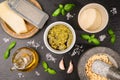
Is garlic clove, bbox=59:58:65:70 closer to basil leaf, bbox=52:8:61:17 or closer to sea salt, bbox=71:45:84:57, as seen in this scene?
sea salt, bbox=71:45:84:57

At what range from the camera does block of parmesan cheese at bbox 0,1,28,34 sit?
1820 millimetres

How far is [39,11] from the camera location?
1.81 metres

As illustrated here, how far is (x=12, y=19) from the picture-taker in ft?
6.02

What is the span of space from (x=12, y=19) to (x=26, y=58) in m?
0.18

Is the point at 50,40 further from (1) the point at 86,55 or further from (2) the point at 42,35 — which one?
(1) the point at 86,55

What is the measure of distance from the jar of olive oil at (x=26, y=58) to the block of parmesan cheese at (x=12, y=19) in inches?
3.5

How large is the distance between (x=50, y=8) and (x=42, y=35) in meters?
0.13

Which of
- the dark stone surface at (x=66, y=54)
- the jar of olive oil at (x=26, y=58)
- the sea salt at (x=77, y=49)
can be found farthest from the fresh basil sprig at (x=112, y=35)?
the jar of olive oil at (x=26, y=58)

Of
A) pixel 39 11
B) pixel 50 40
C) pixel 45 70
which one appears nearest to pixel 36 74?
pixel 45 70

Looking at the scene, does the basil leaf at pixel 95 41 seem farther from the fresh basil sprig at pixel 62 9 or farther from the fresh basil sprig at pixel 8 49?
the fresh basil sprig at pixel 8 49

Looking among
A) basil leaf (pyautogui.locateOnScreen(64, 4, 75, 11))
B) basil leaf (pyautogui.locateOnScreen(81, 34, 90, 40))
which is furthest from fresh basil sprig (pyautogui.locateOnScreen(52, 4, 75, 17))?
basil leaf (pyautogui.locateOnScreen(81, 34, 90, 40))

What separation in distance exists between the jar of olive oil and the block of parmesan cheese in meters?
0.09

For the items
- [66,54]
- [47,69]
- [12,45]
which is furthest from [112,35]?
[12,45]

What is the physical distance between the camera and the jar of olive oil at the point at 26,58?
71.4 inches
